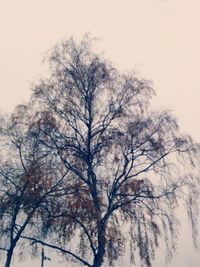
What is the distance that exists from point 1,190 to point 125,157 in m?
7.89

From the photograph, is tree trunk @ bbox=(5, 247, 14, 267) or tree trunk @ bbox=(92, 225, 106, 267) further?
tree trunk @ bbox=(5, 247, 14, 267)

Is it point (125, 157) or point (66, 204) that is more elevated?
point (125, 157)

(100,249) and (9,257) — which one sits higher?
(9,257)

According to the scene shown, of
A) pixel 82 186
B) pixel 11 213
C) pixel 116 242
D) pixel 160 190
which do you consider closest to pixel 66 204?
pixel 82 186

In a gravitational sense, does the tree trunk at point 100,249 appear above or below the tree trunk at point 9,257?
below

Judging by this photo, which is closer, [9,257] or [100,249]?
[100,249]

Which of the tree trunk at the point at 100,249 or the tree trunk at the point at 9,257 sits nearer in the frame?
the tree trunk at the point at 100,249

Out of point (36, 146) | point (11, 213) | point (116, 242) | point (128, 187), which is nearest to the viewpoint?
point (116, 242)

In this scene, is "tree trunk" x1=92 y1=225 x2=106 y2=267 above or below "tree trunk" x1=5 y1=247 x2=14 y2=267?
below

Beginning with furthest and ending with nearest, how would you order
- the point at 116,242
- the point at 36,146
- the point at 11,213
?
the point at 11,213
the point at 36,146
the point at 116,242

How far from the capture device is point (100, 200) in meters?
17.3

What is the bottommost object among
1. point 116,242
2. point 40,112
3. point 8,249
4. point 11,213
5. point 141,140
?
point 116,242

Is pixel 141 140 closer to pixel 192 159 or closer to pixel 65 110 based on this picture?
pixel 192 159

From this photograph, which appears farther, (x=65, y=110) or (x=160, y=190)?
(x=65, y=110)
